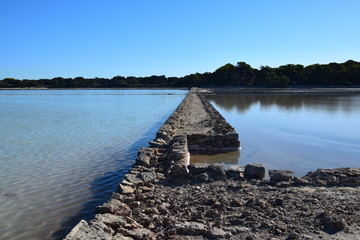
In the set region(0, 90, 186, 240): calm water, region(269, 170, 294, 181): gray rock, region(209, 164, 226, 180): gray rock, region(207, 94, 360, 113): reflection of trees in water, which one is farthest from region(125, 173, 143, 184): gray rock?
region(207, 94, 360, 113): reflection of trees in water

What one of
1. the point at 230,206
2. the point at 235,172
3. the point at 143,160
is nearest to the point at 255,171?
the point at 235,172

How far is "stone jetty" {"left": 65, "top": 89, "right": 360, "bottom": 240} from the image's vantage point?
339cm

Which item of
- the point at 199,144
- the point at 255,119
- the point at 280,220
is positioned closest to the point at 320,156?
the point at 199,144

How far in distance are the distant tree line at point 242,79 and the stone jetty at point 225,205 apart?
56889 millimetres

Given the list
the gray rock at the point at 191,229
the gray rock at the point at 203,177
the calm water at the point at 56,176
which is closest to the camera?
the gray rock at the point at 191,229

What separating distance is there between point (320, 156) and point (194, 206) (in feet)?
17.6

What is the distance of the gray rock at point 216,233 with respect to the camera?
10.9ft

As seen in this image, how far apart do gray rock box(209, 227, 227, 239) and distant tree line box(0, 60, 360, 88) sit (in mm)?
59002

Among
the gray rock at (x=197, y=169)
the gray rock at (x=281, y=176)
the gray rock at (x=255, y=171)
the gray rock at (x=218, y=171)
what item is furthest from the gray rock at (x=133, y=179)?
the gray rock at (x=281, y=176)

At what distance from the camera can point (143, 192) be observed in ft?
15.7

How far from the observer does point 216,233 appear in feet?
11.0

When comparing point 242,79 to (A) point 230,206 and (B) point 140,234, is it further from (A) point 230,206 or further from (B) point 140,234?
(B) point 140,234

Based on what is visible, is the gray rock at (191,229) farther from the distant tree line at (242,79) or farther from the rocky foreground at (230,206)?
the distant tree line at (242,79)

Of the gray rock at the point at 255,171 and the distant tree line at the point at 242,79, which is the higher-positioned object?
the distant tree line at the point at 242,79
